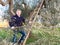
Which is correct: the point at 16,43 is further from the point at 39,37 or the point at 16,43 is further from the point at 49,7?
the point at 49,7

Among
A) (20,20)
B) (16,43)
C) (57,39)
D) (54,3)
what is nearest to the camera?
(20,20)

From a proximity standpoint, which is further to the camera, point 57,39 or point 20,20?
point 57,39

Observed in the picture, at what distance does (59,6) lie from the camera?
4.18 metres

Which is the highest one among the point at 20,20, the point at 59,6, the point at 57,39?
the point at 20,20

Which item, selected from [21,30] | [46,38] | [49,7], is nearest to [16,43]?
[21,30]

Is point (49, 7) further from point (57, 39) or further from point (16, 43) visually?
point (16, 43)

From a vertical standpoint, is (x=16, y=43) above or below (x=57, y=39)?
above

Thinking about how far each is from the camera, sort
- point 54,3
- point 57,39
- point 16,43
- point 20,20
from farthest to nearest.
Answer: point 54,3
point 57,39
point 16,43
point 20,20

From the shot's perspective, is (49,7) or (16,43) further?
(49,7)

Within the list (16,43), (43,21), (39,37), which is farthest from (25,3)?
(16,43)

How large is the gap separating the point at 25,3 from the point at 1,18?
0.48 m

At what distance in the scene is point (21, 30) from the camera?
2744 mm

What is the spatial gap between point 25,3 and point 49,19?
1.65ft

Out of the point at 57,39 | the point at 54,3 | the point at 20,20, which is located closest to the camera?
the point at 20,20
